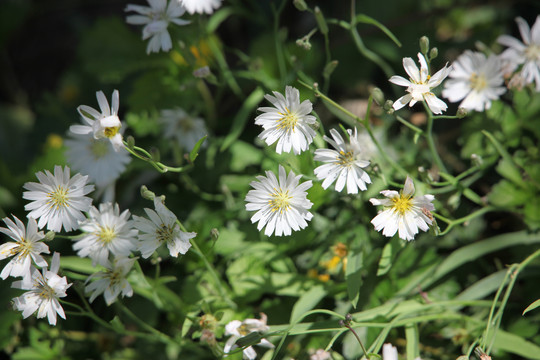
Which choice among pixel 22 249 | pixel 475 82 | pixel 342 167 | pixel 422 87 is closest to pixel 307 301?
pixel 342 167

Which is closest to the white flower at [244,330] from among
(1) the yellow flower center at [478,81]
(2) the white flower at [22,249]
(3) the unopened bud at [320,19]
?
(2) the white flower at [22,249]

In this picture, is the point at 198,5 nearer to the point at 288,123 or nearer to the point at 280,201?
the point at 288,123

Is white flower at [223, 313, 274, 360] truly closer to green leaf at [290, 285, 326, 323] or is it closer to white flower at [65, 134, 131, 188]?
green leaf at [290, 285, 326, 323]

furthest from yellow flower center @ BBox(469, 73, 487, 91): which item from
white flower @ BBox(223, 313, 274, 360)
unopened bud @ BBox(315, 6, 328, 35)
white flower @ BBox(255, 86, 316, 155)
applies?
white flower @ BBox(223, 313, 274, 360)

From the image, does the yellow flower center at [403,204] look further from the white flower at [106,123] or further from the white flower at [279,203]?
the white flower at [106,123]

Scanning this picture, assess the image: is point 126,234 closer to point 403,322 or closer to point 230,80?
point 230,80

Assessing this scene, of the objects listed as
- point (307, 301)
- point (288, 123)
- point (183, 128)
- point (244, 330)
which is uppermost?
point (183, 128)
